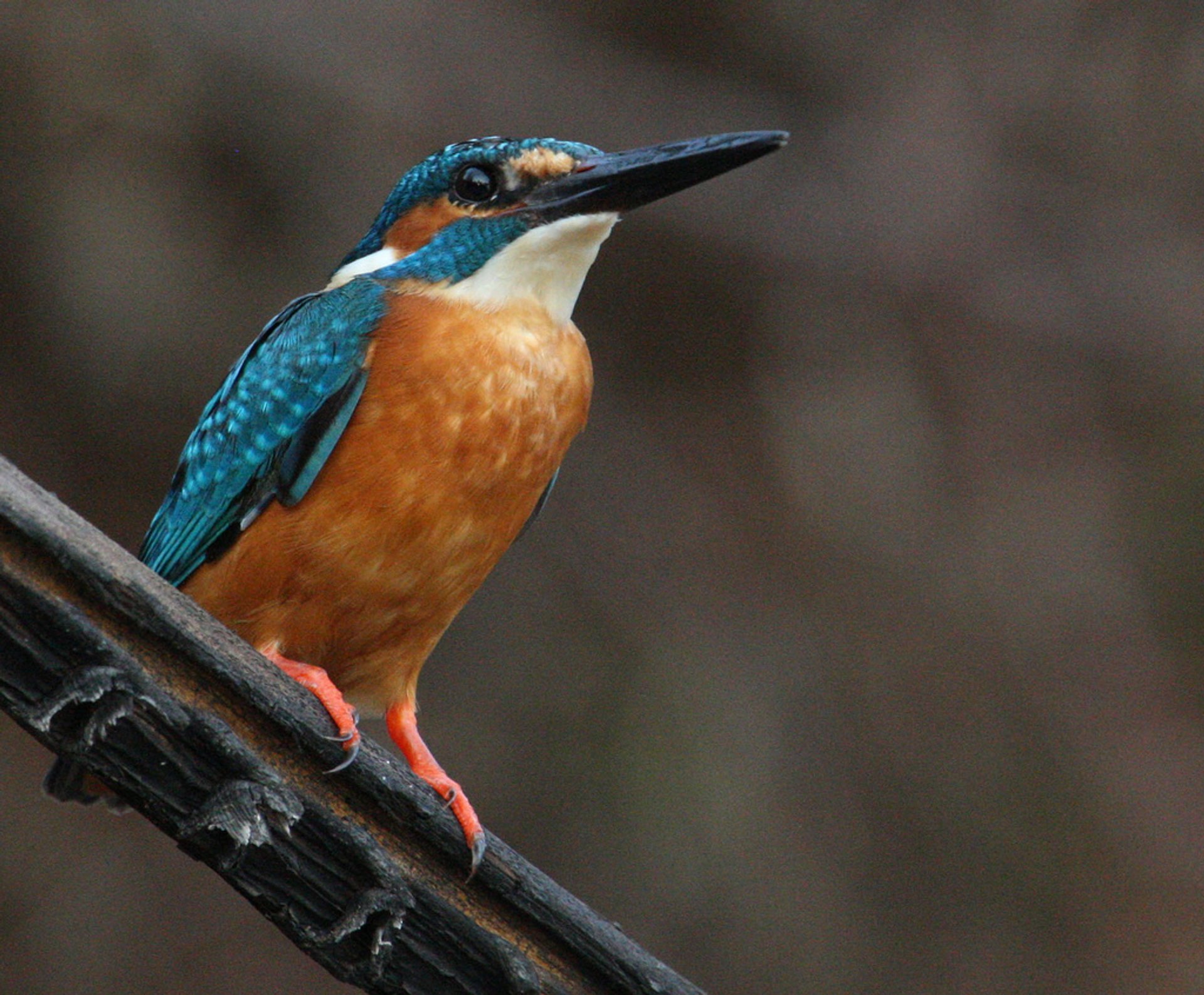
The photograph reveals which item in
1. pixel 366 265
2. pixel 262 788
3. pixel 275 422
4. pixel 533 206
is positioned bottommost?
pixel 262 788

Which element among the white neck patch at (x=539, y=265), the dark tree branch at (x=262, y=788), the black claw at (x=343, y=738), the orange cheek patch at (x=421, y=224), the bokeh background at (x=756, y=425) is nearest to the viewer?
the dark tree branch at (x=262, y=788)

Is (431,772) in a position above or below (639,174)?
below

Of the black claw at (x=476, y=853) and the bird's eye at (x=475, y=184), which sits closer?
the black claw at (x=476, y=853)

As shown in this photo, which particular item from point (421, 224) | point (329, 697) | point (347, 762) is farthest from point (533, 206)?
point (347, 762)

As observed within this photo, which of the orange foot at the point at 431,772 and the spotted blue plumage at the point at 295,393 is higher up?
the spotted blue plumage at the point at 295,393

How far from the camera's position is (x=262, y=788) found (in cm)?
131

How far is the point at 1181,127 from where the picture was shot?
370cm

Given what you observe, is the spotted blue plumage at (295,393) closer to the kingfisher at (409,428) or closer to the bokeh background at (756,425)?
the kingfisher at (409,428)

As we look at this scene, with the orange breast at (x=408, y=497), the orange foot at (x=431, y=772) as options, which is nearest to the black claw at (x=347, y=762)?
the orange foot at (x=431, y=772)

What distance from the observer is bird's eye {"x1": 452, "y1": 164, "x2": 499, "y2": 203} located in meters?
1.91

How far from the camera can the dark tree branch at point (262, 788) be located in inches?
47.6

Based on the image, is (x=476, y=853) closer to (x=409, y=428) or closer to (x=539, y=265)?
(x=409, y=428)

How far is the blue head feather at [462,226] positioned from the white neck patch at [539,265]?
1cm

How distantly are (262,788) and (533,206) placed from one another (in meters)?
0.88
